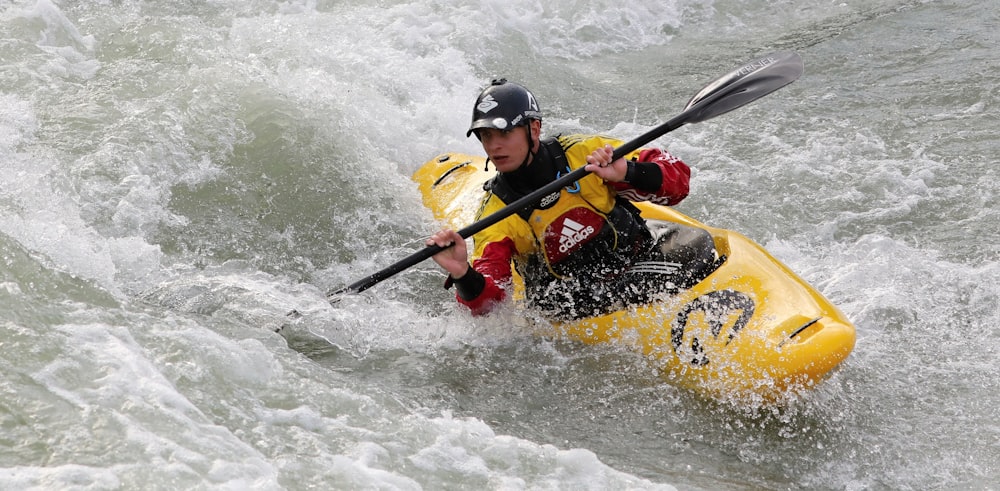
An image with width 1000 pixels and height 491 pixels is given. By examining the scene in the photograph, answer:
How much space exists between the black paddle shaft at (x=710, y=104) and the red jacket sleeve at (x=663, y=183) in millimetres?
105

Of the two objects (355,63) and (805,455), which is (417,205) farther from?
(805,455)

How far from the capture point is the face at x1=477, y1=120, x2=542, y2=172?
4141 mm

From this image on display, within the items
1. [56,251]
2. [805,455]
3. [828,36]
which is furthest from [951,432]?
[828,36]

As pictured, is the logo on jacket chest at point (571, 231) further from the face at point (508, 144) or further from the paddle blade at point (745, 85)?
the paddle blade at point (745, 85)

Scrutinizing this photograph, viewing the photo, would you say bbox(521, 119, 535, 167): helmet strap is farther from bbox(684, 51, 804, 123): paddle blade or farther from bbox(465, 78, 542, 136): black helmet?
bbox(684, 51, 804, 123): paddle blade

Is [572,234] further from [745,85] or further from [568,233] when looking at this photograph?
[745,85]

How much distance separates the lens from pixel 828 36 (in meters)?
9.41

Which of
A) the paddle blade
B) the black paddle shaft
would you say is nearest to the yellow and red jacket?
the black paddle shaft

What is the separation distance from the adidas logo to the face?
346mm

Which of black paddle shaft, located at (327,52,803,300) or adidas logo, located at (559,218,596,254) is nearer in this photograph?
black paddle shaft, located at (327,52,803,300)

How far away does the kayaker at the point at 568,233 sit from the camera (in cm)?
417

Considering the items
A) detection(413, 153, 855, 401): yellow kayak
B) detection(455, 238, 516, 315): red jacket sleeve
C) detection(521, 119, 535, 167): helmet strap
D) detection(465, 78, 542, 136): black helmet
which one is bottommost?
detection(413, 153, 855, 401): yellow kayak

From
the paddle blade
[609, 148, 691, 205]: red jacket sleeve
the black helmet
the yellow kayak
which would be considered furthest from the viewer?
the paddle blade

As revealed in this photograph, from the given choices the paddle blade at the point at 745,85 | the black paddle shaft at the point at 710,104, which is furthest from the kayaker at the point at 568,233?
the paddle blade at the point at 745,85
